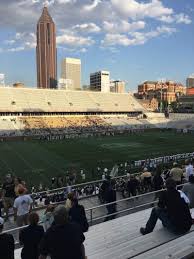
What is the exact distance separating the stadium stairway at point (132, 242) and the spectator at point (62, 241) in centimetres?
128

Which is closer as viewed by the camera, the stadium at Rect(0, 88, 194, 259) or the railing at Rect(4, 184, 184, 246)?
the stadium at Rect(0, 88, 194, 259)

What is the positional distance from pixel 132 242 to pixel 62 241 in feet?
7.77

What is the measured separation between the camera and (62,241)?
396 centimetres

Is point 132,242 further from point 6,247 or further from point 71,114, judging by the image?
point 71,114

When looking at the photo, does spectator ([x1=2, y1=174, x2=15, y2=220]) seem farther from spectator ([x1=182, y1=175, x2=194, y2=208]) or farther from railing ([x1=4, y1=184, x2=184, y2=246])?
spectator ([x1=182, y1=175, x2=194, y2=208])

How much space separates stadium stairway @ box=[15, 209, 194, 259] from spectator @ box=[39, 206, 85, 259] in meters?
1.28

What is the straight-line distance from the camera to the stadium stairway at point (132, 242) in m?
5.09

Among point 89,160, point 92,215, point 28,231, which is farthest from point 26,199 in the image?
point 89,160

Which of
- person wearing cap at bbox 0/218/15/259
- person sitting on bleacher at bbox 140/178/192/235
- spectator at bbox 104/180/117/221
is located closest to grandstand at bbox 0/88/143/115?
spectator at bbox 104/180/117/221

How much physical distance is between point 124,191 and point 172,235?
6.51 m

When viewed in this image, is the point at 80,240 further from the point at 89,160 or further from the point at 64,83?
the point at 64,83

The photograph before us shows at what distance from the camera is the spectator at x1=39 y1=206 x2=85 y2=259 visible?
3.96 meters

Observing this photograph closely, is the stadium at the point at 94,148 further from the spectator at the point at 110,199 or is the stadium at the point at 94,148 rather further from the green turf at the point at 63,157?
the spectator at the point at 110,199

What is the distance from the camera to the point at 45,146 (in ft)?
159
